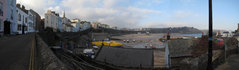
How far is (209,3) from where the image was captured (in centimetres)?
583

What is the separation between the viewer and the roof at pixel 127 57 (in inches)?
695

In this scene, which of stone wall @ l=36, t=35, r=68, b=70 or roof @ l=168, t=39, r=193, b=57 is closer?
stone wall @ l=36, t=35, r=68, b=70

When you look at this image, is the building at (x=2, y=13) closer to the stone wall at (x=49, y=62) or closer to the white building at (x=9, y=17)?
the white building at (x=9, y=17)

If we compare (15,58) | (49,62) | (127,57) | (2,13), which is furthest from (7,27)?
(49,62)

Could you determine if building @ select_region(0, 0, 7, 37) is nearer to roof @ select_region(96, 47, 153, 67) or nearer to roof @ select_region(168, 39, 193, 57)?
roof @ select_region(96, 47, 153, 67)

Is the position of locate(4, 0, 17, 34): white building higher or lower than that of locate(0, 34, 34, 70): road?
higher

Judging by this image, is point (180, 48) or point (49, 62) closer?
point (49, 62)

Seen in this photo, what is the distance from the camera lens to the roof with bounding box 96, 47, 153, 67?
1766cm

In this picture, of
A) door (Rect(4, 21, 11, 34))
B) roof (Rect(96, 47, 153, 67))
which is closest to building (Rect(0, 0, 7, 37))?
door (Rect(4, 21, 11, 34))

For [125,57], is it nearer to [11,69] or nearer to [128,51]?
[128,51]

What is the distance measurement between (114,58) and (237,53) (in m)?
16.7

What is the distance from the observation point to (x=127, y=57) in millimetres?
19078

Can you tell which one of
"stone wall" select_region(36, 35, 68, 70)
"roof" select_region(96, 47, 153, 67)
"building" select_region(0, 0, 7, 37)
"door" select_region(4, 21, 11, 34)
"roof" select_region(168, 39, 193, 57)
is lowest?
"roof" select_region(96, 47, 153, 67)

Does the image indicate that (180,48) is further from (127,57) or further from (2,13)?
(2,13)
